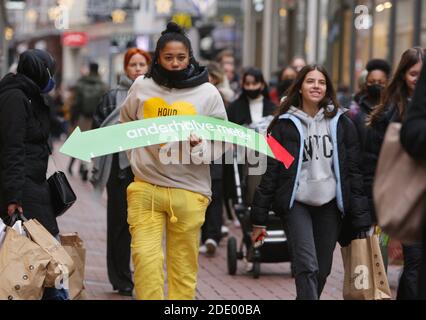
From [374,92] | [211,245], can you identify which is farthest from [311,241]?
[211,245]

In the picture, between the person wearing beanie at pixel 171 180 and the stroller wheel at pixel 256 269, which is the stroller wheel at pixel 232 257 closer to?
the stroller wheel at pixel 256 269

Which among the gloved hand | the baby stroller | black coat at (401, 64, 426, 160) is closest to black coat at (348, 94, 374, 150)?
the gloved hand

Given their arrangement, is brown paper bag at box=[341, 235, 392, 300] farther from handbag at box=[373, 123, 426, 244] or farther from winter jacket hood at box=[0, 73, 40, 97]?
handbag at box=[373, 123, 426, 244]

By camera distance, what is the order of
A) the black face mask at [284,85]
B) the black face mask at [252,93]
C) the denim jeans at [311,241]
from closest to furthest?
the denim jeans at [311,241] → the black face mask at [252,93] → the black face mask at [284,85]

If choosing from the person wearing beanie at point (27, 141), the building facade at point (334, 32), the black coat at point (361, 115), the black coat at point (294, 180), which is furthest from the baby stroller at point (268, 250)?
the building facade at point (334, 32)

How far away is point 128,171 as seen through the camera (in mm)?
9578

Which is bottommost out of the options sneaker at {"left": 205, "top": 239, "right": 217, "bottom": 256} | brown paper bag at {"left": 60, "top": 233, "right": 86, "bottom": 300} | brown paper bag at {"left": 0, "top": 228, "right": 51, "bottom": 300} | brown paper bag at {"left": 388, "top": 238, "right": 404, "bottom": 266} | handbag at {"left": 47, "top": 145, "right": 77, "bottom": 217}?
sneaker at {"left": 205, "top": 239, "right": 217, "bottom": 256}

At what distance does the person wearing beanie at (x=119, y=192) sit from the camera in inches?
380

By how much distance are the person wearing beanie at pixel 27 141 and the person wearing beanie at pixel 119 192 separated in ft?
6.71

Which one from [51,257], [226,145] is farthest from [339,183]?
[51,257]

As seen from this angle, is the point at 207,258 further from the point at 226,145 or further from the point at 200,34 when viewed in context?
the point at 200,34

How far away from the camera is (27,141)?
7.40 meters

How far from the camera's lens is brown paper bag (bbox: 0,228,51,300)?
22.4 feet

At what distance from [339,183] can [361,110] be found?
228 centimetres
